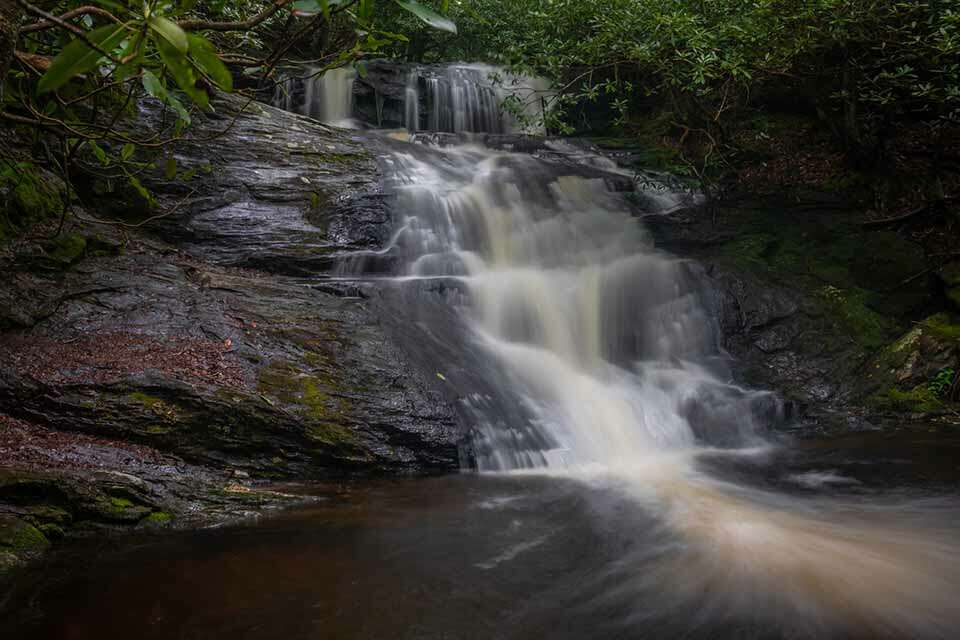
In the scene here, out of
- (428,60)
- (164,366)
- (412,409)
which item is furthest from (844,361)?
(428,60)

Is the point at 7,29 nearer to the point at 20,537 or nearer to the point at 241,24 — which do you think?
the point at 241,24

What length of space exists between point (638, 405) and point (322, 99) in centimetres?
996

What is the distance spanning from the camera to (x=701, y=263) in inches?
325

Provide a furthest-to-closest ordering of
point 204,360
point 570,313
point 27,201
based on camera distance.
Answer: point 570,313 < point 27,201 < point 204,360

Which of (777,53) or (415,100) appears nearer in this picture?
(777,53)

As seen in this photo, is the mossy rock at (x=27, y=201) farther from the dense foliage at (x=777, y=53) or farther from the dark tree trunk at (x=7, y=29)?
the dense foliage at (x=777, y=53)

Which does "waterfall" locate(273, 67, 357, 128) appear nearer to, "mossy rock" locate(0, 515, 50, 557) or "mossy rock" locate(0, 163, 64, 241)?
"mossy rock" locate(0, 163, 64, 241)

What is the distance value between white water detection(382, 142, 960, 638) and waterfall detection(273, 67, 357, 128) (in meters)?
3.59

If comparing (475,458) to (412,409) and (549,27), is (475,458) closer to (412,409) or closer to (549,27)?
(412,409)

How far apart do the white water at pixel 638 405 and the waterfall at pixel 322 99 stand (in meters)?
3.59

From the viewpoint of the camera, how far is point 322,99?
13094 mm

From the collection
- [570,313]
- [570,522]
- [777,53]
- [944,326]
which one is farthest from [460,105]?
[570,522]

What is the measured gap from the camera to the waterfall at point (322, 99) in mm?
12953

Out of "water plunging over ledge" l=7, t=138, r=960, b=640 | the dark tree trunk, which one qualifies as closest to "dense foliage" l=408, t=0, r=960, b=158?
"water plunging over ledge" l=7, t=138, r=960, b=640
